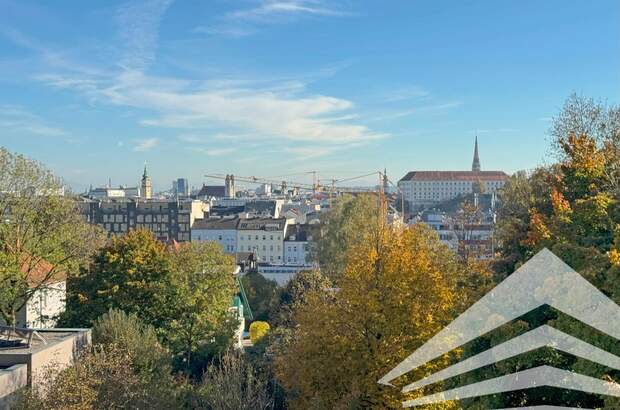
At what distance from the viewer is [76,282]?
19250mm

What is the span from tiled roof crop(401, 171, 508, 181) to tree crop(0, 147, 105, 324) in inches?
4542

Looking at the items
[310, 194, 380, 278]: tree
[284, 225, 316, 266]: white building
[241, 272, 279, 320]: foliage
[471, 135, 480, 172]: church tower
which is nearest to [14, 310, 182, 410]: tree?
[241, 272, 279, 320]: foliage

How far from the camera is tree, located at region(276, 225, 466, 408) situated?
440 inches

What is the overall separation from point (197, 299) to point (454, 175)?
390ft

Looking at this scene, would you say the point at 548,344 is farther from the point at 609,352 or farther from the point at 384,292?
the point at 384,292

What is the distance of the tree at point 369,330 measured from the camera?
1116 centimetres

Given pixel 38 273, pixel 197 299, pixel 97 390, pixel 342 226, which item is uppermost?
pixel 342 226

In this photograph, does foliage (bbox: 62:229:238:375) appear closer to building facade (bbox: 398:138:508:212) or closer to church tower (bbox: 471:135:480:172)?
building facade (bbox: 398:138:508:212)

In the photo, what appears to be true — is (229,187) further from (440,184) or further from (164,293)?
(164,293)

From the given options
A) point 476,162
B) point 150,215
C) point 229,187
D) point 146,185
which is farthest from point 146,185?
point 476,162

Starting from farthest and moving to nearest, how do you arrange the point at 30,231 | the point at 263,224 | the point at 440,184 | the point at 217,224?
1. the point at 440,184
2. the point at 217,224
3. the point at 263,224
4. the point at 30,231

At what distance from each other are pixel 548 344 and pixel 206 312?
12.7 meters

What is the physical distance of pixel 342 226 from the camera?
33.3 meters

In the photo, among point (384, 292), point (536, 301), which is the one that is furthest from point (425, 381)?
point (536, 301)
